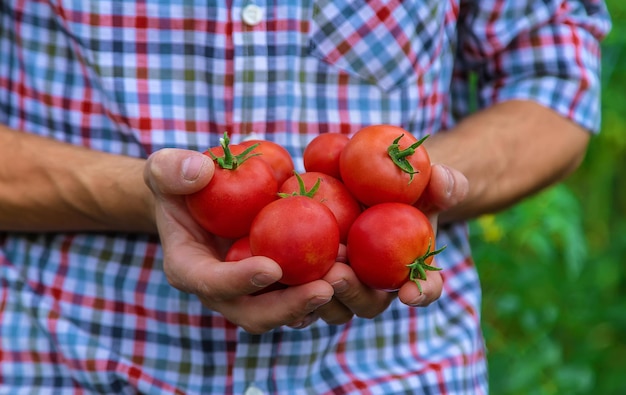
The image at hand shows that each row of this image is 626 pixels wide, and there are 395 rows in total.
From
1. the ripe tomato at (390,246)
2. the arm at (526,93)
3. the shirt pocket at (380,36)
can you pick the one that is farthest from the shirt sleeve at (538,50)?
the ripe tomato at (390,246)

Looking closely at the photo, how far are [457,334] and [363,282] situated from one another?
15.2 inches

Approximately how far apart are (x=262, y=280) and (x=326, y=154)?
0.76ft

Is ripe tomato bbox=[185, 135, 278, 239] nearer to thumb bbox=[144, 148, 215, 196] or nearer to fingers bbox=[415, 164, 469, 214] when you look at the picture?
thumb bbox=[144, 148, 215, 196]

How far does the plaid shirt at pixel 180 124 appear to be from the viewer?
1245mm

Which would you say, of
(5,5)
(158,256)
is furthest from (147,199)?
(5,5)

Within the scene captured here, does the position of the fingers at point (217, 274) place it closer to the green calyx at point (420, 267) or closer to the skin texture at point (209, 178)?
the skin texture at point (209, 178)

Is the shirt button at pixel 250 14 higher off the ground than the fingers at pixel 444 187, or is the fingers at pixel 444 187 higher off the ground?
the shirt button at pixel 250 14

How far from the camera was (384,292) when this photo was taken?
1108mm

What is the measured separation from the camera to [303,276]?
Answer: 3.31ft

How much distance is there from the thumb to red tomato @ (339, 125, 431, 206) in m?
0.18

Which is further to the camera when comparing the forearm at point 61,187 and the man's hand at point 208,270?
the forearm at point 61,187

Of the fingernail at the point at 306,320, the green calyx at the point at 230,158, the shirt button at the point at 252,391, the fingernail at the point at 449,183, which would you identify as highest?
the green calyx at the point at 230,158

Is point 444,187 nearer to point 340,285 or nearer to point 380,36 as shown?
point 340,285

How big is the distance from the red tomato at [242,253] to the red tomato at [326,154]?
147mm
